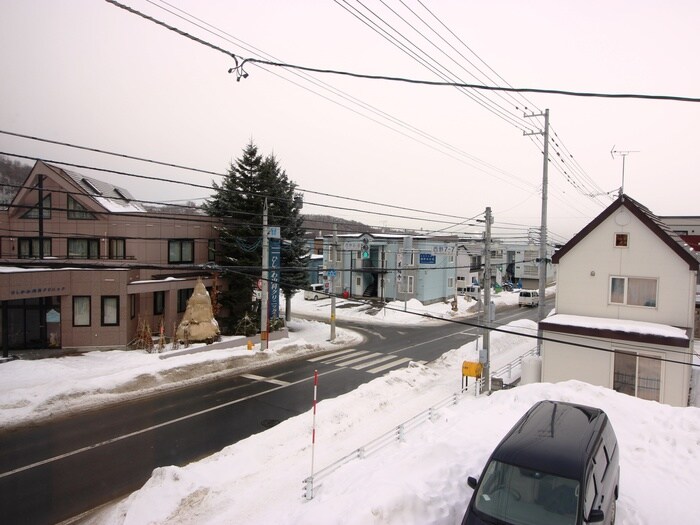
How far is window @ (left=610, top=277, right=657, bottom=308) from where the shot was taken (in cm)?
1504

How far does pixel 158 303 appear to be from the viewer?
2589 cm

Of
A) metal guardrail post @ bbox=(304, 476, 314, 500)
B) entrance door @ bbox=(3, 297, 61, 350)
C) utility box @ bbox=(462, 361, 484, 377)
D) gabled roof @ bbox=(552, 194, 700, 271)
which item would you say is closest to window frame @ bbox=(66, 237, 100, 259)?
entrance door @ bbox=(3, 297, 61, 350)

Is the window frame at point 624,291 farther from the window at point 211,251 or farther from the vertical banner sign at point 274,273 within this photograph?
the window at point 211,251

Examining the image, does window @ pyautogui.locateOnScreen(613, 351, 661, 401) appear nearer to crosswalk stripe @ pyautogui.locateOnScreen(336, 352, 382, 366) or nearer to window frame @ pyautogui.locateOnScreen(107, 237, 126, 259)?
crosswalk stripe @ pyautogui.locateOnScreen(336, 352, 382, 366)

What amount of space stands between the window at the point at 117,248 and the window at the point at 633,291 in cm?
2445

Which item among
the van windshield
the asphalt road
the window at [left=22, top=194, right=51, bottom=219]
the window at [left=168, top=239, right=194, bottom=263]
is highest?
the window at [left=22, top=194, right=51, bottom=219]

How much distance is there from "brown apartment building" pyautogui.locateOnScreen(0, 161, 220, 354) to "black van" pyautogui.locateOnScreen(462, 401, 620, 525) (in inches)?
663

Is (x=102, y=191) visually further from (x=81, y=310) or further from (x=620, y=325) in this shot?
(x=620, y=325)

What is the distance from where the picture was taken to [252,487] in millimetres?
9359

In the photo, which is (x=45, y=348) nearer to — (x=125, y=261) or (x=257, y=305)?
(x=125, y=261)

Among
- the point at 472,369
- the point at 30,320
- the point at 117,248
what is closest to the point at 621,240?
the point at 472,369

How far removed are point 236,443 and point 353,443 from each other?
3.23 meters

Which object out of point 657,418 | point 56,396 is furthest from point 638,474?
point 56,396

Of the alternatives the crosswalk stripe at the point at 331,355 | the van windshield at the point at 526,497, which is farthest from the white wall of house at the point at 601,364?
the crosswalk stripe at the point at 331,355
